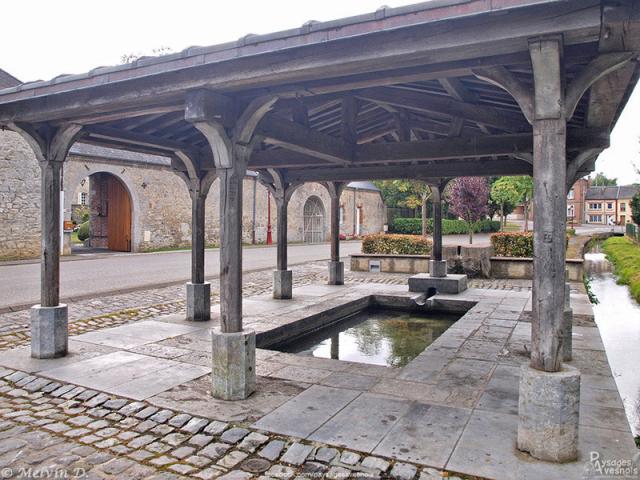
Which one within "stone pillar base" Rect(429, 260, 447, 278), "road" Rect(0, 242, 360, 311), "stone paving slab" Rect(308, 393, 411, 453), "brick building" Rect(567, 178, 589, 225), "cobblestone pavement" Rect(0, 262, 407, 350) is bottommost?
"stone paving slab" Rect(308, 393, 411, 453)

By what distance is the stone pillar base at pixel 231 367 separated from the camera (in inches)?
166

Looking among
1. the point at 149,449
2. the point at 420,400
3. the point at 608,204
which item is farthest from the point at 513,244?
the point at 608,204

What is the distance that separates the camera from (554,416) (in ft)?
10.1

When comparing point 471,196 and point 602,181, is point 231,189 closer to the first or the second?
point 471,196

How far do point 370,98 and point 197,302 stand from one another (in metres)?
4.08

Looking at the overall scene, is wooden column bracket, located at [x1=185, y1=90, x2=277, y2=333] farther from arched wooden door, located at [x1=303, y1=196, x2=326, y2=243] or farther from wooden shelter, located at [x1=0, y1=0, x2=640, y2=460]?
arched wooden door, located at [x1=303, y1=196, x2=326, y2=243]

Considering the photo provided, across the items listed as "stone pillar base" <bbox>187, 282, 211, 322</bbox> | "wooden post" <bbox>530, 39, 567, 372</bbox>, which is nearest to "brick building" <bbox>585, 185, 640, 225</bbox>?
"stone pillar base" <bbox>187, 282, 211, 322</bbox>

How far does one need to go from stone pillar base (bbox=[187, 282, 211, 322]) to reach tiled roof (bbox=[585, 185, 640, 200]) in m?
81.9

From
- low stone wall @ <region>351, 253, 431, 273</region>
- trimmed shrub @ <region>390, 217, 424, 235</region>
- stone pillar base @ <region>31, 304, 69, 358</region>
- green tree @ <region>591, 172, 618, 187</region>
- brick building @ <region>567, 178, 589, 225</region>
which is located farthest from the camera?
green tree @ <region>591, 172, 618, 187</region>

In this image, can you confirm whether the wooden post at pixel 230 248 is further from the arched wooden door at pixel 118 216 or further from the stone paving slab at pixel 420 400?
the arched wooden door at pixel 118 216

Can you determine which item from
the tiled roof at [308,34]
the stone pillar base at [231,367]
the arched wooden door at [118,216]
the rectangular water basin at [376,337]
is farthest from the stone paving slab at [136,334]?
the arched wooden door at [118,216]

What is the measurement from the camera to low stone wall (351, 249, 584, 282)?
12.1m

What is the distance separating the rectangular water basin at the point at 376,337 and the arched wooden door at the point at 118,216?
1399 centimetres

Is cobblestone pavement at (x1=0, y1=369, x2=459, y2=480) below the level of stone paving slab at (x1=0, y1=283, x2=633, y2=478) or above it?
below
